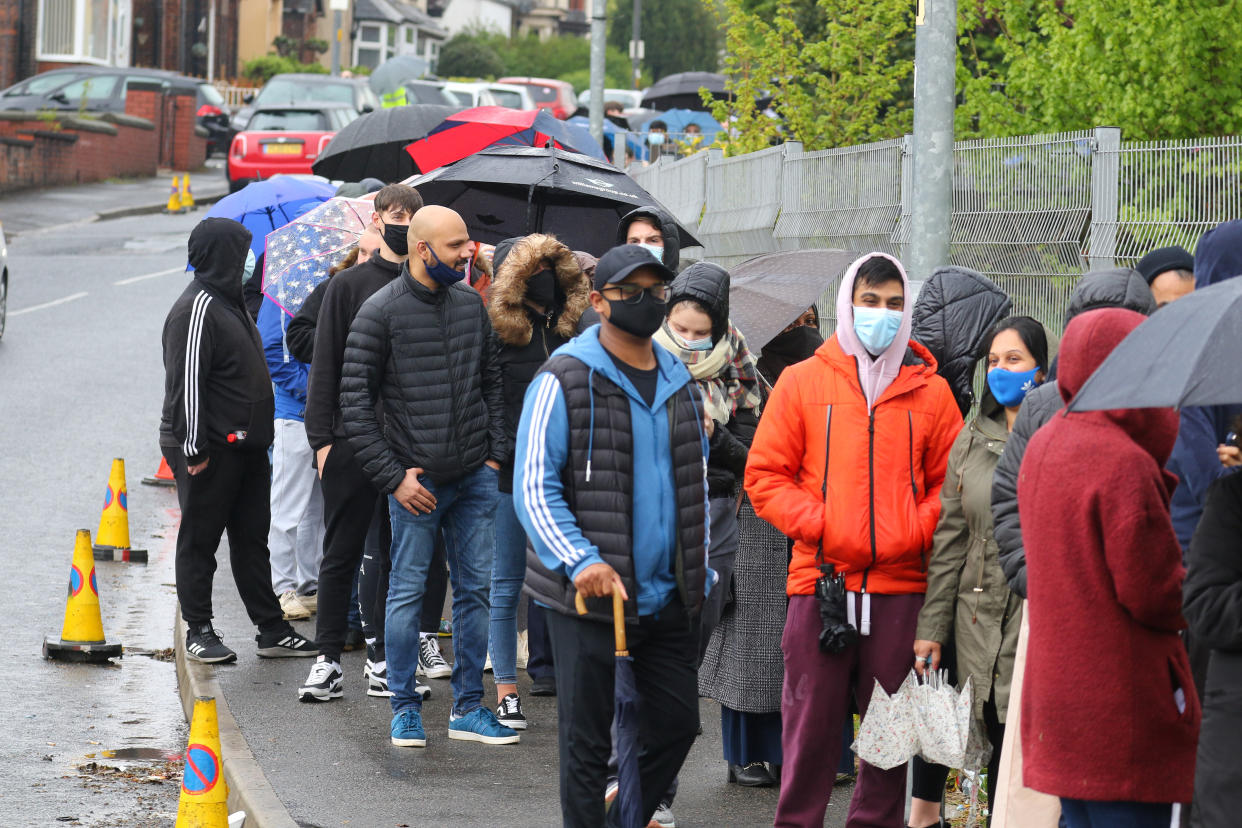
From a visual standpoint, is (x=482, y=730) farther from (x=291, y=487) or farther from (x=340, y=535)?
(x=291, y=487)

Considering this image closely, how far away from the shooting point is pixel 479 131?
12703mm

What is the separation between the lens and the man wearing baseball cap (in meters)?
5.21

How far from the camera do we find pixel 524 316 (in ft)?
23.9

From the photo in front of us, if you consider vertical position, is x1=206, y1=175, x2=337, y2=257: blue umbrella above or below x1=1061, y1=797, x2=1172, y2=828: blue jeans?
above

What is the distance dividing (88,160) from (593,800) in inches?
1442

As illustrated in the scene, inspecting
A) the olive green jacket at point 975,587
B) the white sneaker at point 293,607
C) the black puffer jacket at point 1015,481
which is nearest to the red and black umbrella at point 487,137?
the white sneaker at point 293,607

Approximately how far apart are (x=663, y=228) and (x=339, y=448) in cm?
182

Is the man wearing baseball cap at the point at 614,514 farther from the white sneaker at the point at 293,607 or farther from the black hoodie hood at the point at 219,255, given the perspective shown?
the white sneaker at the point at 293,607

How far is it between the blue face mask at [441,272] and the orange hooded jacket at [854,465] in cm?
175

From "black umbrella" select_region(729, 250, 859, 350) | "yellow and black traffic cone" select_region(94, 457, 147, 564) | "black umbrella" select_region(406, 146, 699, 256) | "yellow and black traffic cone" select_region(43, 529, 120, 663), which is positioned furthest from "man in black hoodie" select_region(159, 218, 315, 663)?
"yellow and black traffic cone" select_region(94, 457, 147, 564)

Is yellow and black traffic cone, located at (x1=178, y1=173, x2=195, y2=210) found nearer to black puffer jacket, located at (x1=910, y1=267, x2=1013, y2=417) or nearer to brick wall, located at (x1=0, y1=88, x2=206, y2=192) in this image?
brick wall, located at (x1=0, y1=88, x2=206, y2=192)

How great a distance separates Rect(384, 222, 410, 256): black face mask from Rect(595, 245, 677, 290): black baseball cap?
→ 245 cm

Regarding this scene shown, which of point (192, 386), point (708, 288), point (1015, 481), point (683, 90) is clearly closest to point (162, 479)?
point (192, 386)

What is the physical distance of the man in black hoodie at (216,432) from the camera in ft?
27.0
